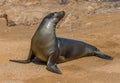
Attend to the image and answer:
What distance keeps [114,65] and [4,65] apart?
189cm

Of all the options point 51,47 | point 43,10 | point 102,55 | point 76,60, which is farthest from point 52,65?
point 43,10

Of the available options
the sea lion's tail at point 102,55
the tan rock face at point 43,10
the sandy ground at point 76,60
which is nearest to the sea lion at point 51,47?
the sea lion's tail at point 102,55

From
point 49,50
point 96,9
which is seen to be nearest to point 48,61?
point 49,50

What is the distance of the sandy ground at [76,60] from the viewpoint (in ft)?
20.0

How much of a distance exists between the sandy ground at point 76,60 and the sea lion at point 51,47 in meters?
0.13

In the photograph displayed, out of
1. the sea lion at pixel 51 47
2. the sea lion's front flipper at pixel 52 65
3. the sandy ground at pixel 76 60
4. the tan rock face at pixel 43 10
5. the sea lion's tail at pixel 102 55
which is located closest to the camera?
A: the sandy ground at pixel 76 60

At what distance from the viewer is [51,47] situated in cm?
671

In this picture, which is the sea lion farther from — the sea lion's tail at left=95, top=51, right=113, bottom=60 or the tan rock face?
the tan rock face

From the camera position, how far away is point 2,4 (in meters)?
11.7

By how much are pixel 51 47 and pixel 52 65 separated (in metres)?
0.33

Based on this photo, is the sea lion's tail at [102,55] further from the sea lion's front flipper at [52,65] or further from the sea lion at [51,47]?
the sea lion's front flipper at [52,65]

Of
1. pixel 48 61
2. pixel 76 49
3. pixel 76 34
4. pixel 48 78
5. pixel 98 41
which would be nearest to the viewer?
pixel 48 78

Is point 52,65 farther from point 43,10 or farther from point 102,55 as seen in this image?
point 43,10

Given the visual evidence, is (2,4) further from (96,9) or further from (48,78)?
(48,78)
